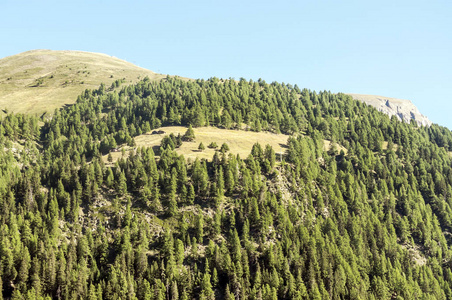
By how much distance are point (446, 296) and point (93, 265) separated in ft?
476

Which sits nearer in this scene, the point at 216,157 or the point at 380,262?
the point at 380,262

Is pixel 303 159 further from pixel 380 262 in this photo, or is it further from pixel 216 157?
pixel 380 262

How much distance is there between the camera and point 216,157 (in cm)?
17938

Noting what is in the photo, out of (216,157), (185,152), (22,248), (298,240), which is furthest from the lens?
(185,152)

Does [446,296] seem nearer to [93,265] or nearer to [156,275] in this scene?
[156,275]

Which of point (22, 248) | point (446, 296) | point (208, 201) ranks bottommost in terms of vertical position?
point (446, 296)

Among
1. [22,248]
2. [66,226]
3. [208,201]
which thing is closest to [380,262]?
[208,201]

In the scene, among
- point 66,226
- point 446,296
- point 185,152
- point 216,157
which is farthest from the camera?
point 185,152

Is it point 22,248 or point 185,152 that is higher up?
point 185,152

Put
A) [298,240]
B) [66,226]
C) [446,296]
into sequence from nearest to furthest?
[66,226] < [298,240] < [446,296]

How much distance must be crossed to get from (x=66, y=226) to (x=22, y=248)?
58.3ft

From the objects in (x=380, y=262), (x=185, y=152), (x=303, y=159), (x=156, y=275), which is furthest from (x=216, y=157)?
(x=380, y=262)

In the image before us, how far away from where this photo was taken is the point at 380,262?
155125 millimetres

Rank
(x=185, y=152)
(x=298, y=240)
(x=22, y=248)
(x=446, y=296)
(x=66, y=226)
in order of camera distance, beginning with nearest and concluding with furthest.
A: (x=22, y=248) → (x=66, y=226) → (x=298, y=240) → (x=446, y=296) → (x=185, y=152)
